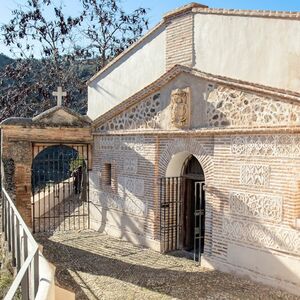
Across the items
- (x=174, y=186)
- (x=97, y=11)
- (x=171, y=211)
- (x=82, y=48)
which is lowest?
(x=171, y=211)

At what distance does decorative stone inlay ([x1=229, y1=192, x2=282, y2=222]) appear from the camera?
7215 millimetres

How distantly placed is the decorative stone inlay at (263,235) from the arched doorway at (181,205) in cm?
152

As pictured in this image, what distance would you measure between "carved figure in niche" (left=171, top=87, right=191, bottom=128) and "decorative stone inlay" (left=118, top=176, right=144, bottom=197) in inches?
85.2

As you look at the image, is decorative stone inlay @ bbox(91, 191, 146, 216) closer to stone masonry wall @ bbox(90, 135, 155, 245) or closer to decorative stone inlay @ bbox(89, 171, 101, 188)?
stone masonry wall @ bbox(90, 135, 155, 245)

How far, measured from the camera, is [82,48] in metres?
22.5

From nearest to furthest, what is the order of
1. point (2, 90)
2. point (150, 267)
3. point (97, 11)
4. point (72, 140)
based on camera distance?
1. point (150, 267)
2. point (72, 140)
3. point (97, 11)
4. point (2, 90)

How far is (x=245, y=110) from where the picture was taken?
7.66 m

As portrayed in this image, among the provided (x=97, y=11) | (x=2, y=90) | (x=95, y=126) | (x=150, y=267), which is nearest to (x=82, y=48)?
(x=97, y=11)

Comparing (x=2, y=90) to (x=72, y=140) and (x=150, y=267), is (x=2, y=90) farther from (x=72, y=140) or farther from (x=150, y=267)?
(x=150, y=267)

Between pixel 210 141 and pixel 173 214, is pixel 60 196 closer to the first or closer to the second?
pixel 173 214

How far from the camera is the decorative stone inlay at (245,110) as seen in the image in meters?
6.95

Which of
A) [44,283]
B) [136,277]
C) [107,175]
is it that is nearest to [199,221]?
[136,277]

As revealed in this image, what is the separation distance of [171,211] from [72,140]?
12.7 feet

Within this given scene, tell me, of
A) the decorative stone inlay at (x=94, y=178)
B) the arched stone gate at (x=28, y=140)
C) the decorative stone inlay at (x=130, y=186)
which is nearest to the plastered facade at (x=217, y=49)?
the arched stone gate at (x=28, y=140)
